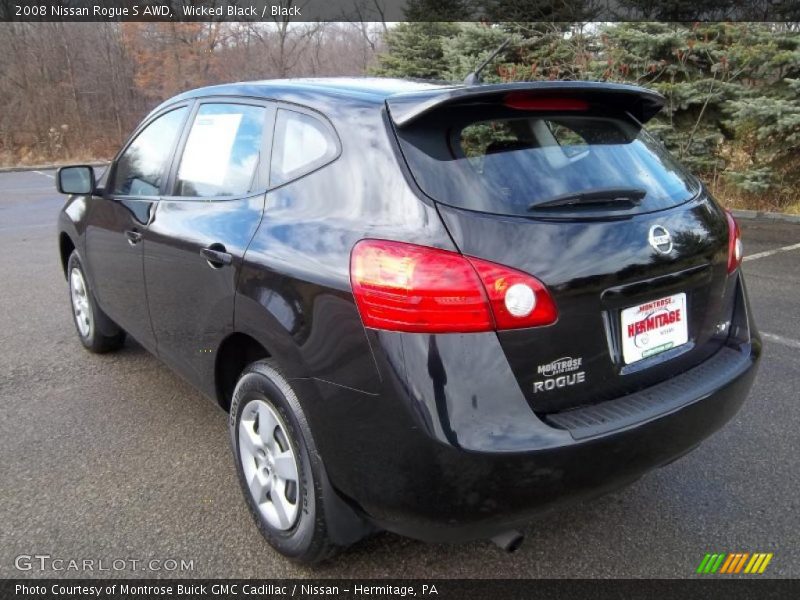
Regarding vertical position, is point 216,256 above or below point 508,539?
above

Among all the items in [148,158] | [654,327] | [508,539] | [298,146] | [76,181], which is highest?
[298,146]

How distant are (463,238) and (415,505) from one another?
781 mm

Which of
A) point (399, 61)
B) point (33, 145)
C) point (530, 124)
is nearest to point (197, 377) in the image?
point (530, 124)

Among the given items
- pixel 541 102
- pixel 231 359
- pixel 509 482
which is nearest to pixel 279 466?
pixel 231 359

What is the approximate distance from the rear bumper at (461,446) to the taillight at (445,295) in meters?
0.05

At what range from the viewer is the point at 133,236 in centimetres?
323

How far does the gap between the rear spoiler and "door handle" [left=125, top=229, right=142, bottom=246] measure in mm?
1677

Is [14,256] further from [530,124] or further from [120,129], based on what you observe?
[120,129]

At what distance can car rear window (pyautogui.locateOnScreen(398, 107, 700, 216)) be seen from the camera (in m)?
1.94

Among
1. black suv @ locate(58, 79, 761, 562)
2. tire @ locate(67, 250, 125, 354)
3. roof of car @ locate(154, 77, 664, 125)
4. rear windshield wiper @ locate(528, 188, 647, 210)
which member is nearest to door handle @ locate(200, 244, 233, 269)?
black suv @ locate(58, 79, 761, 562)

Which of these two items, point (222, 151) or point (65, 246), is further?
point (65, 246)

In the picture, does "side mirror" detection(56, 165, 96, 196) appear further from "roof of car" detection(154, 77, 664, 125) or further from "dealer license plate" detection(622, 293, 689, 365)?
"dealer license plate" detection(622, 293, 689, 365)
